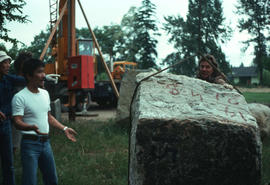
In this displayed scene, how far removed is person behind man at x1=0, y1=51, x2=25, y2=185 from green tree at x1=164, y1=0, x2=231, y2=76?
62.9ft

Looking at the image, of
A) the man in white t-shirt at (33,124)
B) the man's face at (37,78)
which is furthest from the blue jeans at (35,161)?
the man's face at (37,78)

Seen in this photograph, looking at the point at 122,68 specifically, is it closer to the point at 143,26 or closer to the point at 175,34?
the point at 175,34

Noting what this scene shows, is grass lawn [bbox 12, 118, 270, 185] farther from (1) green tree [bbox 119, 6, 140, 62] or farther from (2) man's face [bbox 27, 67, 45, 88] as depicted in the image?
(1) green tree [bbox 119, 6, 140, 62]

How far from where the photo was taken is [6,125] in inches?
131

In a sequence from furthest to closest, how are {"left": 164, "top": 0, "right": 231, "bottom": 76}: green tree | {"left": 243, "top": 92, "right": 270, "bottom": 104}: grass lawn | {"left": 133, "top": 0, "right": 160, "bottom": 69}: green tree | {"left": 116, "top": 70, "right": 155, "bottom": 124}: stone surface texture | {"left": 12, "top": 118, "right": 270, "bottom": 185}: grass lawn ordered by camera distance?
{"left": 133, "top": 0, "right": 160, "bottom": 69}: green tree < {"left": 164, "top": 0, "right": 231, "bottom": 76}: green tree < {"left": 243, "top": 92, "right": 270, "bottom": 104}: grass lawn < {"left": 116, "top": 70, "right": 155, "bottom": 124}: stone surface texture < {"left": 12, "top": 118, "right": 270, "bottom": 185}: grass lawn

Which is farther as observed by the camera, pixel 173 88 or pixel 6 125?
pixel 6 125

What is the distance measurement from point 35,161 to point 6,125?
0.87 meters

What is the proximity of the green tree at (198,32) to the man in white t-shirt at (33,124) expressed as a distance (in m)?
19.5

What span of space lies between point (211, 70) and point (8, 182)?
2642 millimetres

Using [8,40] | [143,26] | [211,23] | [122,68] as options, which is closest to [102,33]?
[143,26]

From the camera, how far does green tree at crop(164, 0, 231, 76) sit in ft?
75.3

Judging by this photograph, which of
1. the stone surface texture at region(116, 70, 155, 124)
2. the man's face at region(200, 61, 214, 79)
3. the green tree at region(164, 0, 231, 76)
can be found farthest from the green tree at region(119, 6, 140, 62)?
the man's face at region(200, 61, 214, 79)

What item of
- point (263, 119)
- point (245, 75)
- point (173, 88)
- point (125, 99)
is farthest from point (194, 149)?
point (245, 75)

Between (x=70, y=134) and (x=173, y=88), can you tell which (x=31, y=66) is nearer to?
(x=70, y=134)
